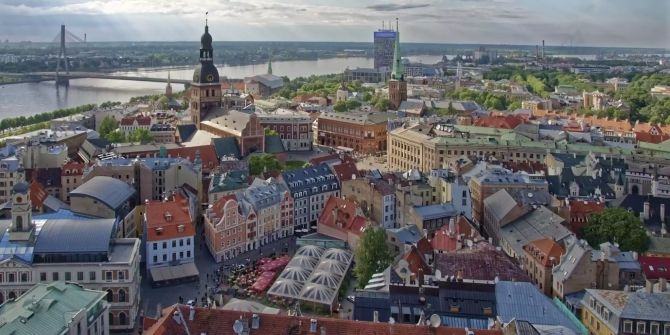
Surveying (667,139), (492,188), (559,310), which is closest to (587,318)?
(559,310)

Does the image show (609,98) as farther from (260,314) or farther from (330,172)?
(260,314)

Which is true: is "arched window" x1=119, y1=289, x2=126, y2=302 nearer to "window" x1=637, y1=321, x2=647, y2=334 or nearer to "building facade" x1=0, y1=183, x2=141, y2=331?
"building facade" x1=0, y1=183, x2=141, y2=331

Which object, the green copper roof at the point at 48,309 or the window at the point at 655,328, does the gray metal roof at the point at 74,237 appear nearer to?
the green copper roof at the point at 48,309

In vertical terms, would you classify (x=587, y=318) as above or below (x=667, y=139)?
below

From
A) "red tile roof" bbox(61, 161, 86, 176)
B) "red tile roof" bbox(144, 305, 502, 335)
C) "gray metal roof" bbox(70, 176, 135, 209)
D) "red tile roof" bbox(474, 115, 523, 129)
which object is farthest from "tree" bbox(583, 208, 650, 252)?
"red tile roof" bbox(474, 115, 523, 129)

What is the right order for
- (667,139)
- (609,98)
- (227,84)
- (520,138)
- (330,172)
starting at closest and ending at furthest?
(330,172) → (520,138) → (667,139) → (609,98) → (227,84)
